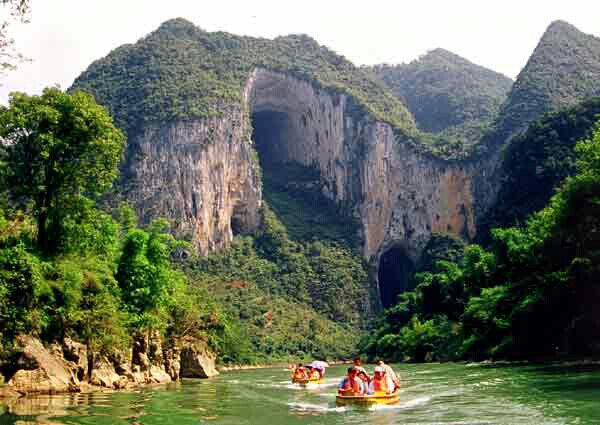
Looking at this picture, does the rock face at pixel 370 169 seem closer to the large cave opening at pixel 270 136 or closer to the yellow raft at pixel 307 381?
the large cave opening at pixel 270 136

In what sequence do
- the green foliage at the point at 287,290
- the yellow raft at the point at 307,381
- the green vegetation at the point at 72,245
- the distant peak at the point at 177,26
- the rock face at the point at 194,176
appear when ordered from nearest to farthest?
the green vegetation at the point at 72,245, the yellow raft at the point at 307,381, the green foliage at the point at 287,290, the rock face at the point at 194,176, the distant peak at the point at 177,26

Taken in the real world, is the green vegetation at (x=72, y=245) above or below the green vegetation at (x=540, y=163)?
below

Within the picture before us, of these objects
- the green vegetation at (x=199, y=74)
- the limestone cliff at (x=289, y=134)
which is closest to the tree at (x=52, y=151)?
the limestone cliff at (x=289, y=134)

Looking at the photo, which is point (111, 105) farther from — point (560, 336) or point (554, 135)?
point (560, 336)

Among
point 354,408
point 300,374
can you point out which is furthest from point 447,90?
point 354,408

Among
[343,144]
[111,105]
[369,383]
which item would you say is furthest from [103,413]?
[343,144]

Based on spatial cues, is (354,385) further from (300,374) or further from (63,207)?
(63,207)
